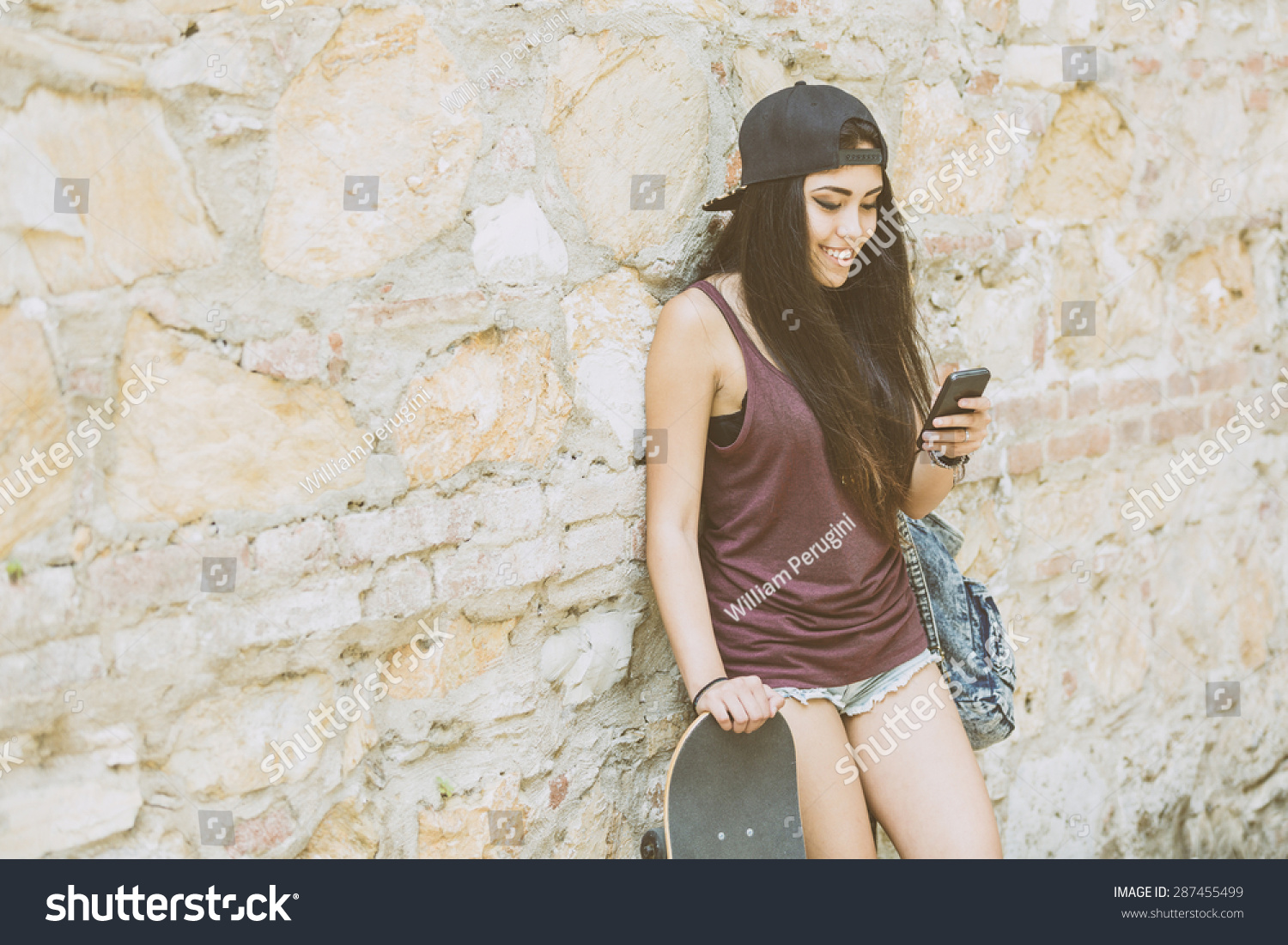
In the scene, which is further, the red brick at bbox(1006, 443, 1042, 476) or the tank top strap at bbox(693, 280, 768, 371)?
the red brick at bbox(1006, 443, 1042, 476)

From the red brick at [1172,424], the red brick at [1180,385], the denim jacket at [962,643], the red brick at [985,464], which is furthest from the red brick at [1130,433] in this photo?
the denim jacket at [962,643]

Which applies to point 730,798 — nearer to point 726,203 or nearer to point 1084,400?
point 726,203

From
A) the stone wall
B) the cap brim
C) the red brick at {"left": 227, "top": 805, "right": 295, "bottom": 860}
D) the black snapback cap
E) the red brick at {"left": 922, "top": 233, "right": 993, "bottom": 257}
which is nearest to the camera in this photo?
the stone wall

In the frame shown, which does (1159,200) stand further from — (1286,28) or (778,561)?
(778,561)

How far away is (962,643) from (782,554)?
48 cm

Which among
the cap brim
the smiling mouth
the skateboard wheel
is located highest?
the cap brim

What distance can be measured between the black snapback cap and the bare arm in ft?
0.82

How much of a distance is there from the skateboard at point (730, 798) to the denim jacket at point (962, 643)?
506 millimetres

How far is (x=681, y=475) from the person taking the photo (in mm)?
1768

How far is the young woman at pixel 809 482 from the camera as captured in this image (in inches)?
68.9

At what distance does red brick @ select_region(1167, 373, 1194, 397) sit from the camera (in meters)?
2.68

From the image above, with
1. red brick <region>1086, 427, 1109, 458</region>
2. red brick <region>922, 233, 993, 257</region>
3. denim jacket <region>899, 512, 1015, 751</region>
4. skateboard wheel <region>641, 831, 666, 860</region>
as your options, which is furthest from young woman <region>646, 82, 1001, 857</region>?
red brick <region>1086, 427, 1109, 458</region>

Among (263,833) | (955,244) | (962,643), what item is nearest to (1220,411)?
(955,244)

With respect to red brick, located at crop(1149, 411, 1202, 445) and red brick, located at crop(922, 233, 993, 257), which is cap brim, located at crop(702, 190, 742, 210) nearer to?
red brick, located at crop(922, 233, 993, 257)
